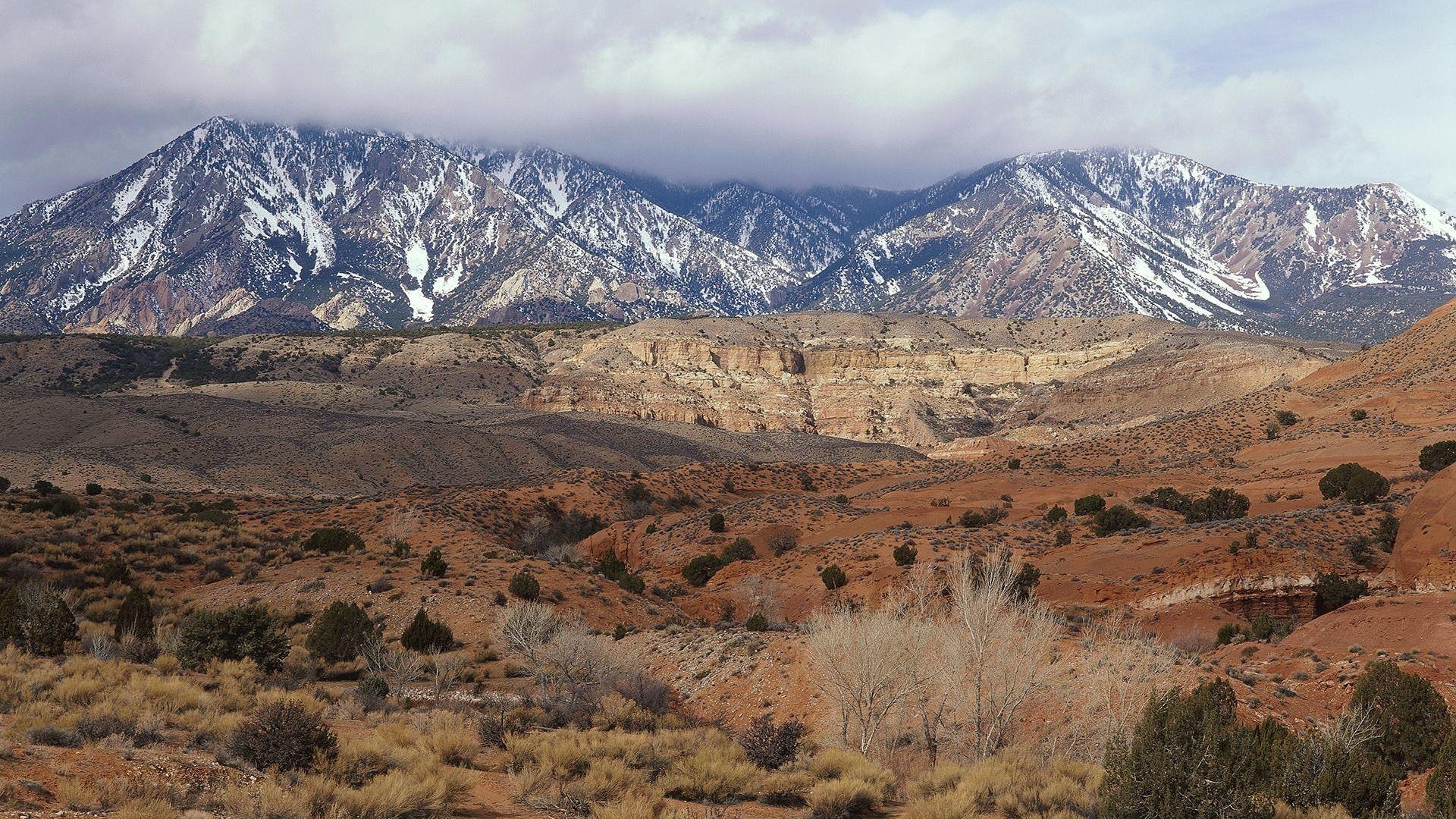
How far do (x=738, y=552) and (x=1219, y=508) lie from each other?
19859 millimetres

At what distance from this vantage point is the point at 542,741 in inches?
558

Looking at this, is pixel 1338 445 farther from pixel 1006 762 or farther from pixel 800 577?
pixel 1006 762

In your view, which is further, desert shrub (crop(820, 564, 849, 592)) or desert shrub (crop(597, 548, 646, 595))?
desert shrub (crop(597, 548, 646, 595))

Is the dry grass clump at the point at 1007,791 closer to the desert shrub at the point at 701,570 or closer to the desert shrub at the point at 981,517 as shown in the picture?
the desert shrub at the point at 701,570

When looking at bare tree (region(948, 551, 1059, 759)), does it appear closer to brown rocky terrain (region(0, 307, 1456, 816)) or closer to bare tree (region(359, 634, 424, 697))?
brown rocky terrain (region(0, 307, 1456, 816))

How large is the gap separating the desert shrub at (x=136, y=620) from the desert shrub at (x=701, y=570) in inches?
820

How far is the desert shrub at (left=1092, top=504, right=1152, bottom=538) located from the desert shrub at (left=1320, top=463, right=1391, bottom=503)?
655 centimetres

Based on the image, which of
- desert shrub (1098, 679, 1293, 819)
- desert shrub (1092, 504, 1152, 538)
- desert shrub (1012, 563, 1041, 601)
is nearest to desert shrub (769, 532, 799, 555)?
desert shrub (1012, 563, 1041, 601)

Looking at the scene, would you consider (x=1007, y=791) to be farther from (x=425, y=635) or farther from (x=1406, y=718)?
(x=425, y=635)

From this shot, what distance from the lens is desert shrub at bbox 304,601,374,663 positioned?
2238 centimetres

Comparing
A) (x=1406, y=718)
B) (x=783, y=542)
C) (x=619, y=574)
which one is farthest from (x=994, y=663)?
(x=783, y=542)

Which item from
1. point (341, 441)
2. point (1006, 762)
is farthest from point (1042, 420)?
point (1006, 762)

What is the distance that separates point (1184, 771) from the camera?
10898mm

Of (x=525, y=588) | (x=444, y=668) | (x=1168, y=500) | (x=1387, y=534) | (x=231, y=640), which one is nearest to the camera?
(x=231, y=640)
